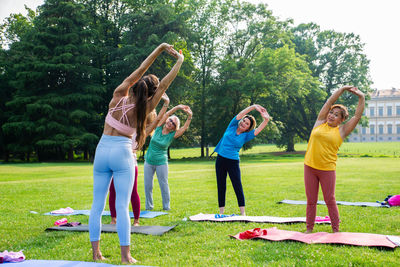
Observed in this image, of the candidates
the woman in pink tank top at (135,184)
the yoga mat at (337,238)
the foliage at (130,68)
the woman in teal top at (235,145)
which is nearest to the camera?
the yoga mat at (337,238)

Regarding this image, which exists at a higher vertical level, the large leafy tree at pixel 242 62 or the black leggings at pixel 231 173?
the large leafy tree at pixel 242 62

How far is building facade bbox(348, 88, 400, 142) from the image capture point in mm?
109250

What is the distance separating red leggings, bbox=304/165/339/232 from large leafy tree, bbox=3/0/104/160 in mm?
29412

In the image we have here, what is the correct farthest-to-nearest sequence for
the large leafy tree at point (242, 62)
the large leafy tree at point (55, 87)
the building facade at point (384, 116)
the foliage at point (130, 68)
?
the building facade at point (384, 116), the large leafy tree at point (242, 62), the foliage at point (130, 68), the large leafy tree at point (55, 87)

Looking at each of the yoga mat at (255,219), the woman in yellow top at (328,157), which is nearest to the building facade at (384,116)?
the yoga mat at (255,219)

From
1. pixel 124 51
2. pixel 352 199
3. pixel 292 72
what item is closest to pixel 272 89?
pixel 292 72

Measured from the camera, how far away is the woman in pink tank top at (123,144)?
3.96 m

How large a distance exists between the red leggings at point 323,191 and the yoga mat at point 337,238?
27 centimetres

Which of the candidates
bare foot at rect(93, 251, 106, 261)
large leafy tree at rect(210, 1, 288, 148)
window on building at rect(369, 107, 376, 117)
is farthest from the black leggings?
window on building at rect(369, 107, 376, 117)

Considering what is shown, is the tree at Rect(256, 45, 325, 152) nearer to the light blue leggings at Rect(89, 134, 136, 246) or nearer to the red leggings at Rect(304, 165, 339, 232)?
the red leggings at Rect(304, 165, 339, 232)

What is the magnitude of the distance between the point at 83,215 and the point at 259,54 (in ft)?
115

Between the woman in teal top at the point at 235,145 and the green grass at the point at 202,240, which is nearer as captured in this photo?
the green grass at the point at 202,240

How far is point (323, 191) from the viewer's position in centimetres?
549

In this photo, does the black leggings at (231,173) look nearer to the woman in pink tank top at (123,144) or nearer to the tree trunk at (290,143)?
the woman in pink tank top at (123,144)
